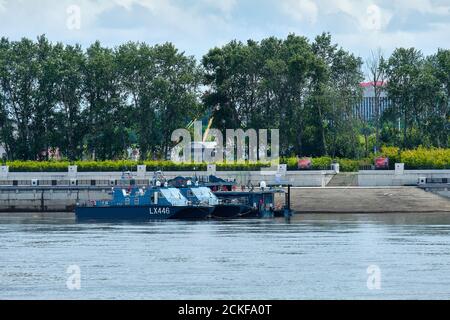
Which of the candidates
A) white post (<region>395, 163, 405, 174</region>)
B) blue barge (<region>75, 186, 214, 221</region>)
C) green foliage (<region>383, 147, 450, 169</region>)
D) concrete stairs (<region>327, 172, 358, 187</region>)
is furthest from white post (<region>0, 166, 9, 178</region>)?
white post (<region>395, 163, 405, 174</region>)

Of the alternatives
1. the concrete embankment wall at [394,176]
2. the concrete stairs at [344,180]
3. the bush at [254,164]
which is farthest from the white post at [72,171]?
the concrete embankment wall at [394,176]

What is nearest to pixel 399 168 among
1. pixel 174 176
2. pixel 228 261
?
pixel 174 176

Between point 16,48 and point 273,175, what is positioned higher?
point 16,48

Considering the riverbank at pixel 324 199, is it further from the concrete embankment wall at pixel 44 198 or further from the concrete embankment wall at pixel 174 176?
the concrete embankment wall at pixel 174 176

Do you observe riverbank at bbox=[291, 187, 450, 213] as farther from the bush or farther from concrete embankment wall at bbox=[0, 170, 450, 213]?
the bush

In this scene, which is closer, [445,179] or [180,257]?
[180,257]

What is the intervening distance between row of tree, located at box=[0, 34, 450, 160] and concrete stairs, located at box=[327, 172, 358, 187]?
10.8 meters

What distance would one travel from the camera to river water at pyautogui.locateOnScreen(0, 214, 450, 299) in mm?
62938

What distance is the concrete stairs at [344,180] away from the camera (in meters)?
146

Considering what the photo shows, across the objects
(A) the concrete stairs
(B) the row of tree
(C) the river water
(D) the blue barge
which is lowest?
(C) the river water

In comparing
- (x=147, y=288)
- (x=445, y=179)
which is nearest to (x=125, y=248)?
(x=147, y=288)

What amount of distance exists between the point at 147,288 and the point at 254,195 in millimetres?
62073
